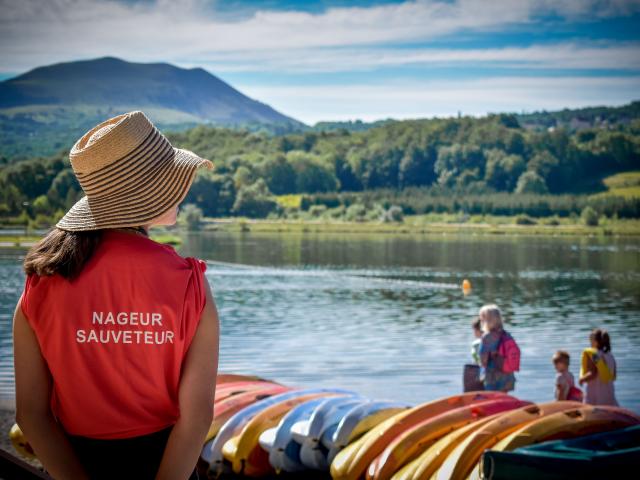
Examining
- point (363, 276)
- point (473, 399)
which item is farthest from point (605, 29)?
point (473, 399)

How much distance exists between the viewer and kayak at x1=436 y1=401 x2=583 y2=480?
248 inches

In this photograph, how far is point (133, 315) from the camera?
2.28 m

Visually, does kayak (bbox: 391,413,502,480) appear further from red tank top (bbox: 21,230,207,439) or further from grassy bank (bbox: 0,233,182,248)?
grassy bank (bbox: 0,233,182,248)

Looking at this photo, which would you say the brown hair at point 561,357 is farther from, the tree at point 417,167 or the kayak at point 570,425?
the tree at point 417,167

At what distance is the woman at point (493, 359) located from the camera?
364 inches

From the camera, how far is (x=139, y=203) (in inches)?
93.5

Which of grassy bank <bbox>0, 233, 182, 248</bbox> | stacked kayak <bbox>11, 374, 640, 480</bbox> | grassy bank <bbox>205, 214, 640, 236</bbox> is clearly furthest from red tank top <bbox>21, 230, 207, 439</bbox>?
grassy bank <bbox>205, 214, 640, 236</bbox>

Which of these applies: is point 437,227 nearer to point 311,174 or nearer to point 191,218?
point 191,218

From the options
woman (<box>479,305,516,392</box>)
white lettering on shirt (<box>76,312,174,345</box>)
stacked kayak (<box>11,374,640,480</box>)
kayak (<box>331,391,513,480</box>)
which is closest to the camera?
white lettering on shirt (<box>76,312,174,345</box>)

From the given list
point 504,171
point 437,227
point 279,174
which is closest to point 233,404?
point 437,227

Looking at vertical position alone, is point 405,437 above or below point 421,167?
below

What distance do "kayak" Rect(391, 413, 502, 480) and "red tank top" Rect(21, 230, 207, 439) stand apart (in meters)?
4.47

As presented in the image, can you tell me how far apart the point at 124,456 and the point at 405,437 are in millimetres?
4735

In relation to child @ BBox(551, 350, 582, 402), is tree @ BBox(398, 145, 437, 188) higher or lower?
higher
